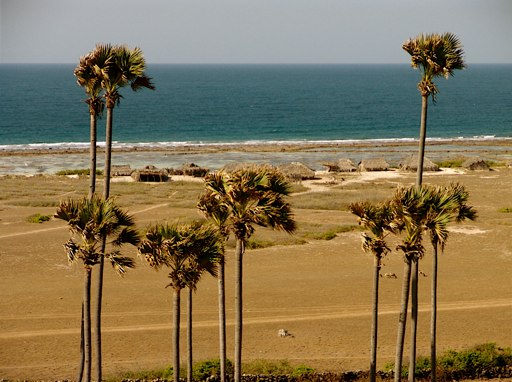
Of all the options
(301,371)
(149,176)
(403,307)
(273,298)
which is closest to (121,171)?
(149,176)

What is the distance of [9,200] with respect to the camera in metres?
52.3

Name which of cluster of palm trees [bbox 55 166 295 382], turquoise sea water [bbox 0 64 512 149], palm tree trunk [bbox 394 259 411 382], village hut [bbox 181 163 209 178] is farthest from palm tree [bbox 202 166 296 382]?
turquoise sea water [bbox 0 64 512 149]

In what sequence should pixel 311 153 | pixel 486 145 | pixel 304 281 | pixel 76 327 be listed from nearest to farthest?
1. pixel 76 327
2. pixel 304 281
3. pixel 311 153
4. pixel 486 145

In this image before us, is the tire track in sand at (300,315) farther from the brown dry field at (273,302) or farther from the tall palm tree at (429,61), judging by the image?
the tall palm tree at (429,61)

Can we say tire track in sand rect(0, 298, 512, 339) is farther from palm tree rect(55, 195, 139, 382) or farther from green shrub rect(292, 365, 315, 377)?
palm tree rect(55, 195, 139, 382)

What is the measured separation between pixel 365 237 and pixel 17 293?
17.0m

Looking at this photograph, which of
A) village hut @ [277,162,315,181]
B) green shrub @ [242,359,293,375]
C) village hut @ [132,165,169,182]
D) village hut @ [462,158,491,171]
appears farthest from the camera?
village hut @ [462,158,491,171]

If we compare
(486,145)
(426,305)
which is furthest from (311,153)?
(426,305)

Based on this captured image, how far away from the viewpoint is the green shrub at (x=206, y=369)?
21859 millimetres

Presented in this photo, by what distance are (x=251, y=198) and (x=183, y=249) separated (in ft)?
6.08

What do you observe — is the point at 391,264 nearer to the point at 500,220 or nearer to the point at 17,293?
the point at 500,220

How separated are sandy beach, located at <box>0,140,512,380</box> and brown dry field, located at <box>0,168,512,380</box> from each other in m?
Result: 0.05

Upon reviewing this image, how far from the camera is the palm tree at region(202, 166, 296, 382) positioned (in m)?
17.2

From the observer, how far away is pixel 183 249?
17.2m
